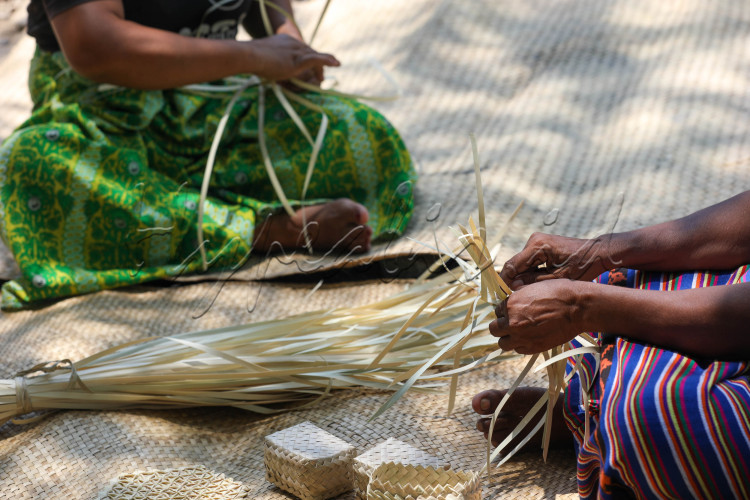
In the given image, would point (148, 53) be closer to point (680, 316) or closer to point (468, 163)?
point (468, 163)

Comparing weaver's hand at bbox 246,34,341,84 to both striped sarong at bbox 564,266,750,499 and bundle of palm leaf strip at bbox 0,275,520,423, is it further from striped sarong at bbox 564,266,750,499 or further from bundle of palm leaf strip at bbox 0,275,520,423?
striped sarong at bbox 564,266,750,499

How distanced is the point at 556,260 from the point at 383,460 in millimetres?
410

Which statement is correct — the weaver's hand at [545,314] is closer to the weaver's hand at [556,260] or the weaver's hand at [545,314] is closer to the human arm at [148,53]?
the weaver's hand at [556,260]

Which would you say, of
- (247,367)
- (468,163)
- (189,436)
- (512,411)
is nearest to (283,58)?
(468,163)

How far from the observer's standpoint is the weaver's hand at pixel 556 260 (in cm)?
132

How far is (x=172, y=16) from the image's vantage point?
2184 millimetres

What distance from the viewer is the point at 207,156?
2.25 metres

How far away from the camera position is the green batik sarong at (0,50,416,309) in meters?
2.04

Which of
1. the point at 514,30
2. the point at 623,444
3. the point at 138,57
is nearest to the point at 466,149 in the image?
the point at 514,30

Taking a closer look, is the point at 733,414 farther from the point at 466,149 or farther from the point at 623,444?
the point at 466,149

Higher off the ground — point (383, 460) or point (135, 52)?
point (135, 52)

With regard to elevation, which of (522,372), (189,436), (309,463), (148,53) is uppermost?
(148,53)

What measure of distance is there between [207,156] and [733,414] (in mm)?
1577

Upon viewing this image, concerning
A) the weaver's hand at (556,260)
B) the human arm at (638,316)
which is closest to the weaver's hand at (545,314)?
the human arm at (638,316)
